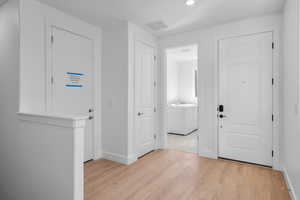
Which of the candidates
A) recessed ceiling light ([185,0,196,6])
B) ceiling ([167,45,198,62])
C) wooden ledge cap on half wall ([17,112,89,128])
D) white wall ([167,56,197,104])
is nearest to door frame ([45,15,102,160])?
wooden ledge cap on half wall ([17,112,89,128])

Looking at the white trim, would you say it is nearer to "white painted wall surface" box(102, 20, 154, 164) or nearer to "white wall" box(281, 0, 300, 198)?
"white painted wall surface" box(102, 20, 154, 164)

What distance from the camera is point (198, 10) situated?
2.79 meters

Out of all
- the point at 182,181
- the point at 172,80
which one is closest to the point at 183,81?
the point at 172,80

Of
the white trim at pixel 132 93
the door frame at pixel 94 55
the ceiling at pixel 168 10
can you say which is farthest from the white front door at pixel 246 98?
the door frame at pixel 94 55

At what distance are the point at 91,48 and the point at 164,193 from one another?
9.21 ft

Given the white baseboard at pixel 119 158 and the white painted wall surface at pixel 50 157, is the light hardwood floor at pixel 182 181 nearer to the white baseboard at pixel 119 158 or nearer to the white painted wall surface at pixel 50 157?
the white baseboard at pixel 119 158

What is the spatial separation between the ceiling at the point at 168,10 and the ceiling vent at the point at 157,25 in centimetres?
7

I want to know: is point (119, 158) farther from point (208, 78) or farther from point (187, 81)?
point (187, 81)

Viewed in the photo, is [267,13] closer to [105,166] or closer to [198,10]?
[198,10]

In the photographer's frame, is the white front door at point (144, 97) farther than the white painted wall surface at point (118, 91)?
Yes

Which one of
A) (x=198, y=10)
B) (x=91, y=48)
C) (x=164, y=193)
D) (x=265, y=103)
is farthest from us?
(x=91, y=48)

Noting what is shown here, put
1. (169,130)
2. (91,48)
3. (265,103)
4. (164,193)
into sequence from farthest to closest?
(169,130) → (91,48) → (265,103) → (164,193)

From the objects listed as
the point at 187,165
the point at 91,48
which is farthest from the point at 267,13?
the point at 91,48

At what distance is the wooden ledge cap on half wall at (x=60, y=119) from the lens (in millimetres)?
1597
